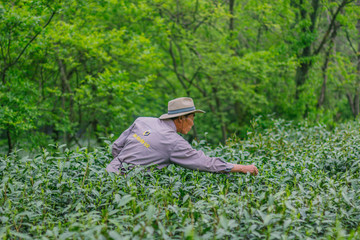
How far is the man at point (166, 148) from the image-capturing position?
11.1ft

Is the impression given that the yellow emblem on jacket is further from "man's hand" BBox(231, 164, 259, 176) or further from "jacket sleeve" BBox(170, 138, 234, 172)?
"man's hand" BBox(231, 164, 259, 176)

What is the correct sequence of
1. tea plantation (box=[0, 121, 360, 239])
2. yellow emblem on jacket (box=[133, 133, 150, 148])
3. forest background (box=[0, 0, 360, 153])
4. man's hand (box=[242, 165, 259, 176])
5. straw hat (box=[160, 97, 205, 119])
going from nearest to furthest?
1. tea plantation (box=[0, 121, 360, 239])
2. man's hand (box=[242, 165, 259, 176])
3. yellow emblem on jacket (box=[133, 133, 150, 148])
4. straw hat (box=[160, 97, 205, 119])
5. forest background (box=[0, 0, 360, 153])

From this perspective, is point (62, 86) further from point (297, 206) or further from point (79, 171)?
point (297, 206)

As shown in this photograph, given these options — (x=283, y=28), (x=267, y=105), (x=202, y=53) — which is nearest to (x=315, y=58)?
(x=283, y=28)

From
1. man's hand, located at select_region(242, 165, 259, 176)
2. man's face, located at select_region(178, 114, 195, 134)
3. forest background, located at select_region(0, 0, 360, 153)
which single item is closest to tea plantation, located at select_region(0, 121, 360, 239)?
man's hand, located at select_region(242, 165, 259, 176)

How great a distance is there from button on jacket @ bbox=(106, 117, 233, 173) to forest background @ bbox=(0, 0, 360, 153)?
15.0ft

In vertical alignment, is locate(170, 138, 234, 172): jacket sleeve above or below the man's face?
below

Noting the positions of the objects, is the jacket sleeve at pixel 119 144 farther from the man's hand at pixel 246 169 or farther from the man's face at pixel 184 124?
the man's hand at pixel 246 169

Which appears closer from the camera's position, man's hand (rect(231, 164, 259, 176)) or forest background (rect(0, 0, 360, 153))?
man's hand (rect(231, 164, 259, 176))

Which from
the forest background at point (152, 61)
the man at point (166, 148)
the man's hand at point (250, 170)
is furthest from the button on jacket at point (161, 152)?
the forest background at point (152, 61)

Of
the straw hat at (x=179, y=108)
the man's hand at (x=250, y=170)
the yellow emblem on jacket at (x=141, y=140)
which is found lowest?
the man's hand at (x=250, y=170)

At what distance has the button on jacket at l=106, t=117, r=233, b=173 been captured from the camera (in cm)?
338

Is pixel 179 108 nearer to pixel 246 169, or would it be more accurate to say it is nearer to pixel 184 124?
pixel 184 124

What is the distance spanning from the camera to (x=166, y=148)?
3537mm
